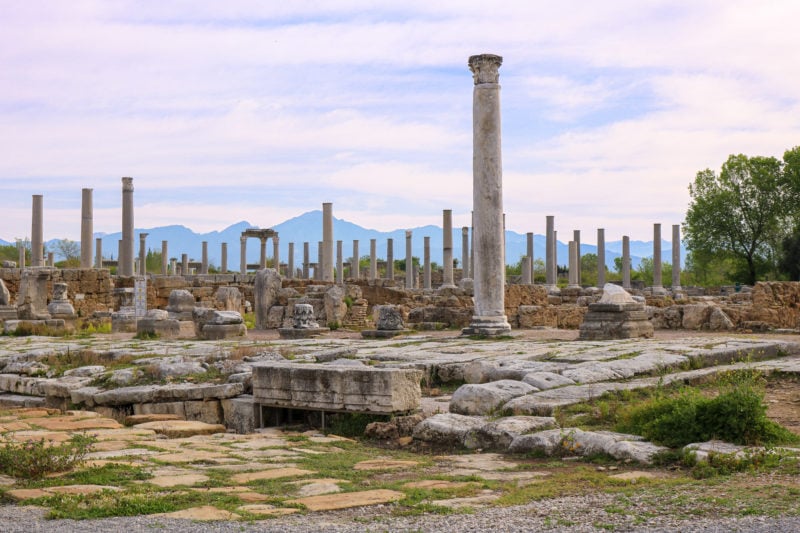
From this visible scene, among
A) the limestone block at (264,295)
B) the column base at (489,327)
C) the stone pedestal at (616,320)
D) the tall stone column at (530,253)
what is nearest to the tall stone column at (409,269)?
the tall stone column at (530,253)

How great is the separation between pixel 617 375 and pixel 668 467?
4269 mm

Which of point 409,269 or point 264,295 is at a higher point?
point 409,269

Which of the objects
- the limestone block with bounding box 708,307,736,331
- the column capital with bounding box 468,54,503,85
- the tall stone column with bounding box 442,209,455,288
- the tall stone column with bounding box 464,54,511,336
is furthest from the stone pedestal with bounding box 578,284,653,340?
the tall stone column with bounding box 442,209,455,288

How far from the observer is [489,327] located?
18.0 m

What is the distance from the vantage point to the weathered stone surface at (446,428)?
317 inches

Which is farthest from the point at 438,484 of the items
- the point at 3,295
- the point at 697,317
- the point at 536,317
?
the point at 3,295

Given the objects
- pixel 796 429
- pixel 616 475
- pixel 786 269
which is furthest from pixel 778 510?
pixel 786 269

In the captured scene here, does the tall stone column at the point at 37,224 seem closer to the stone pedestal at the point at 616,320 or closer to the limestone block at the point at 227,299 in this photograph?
the limestone block at the point at 227,299

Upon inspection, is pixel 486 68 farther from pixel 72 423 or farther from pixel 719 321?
pixel 72 423

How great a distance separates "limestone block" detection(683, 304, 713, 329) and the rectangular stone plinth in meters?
14.0

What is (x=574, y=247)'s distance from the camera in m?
50.3

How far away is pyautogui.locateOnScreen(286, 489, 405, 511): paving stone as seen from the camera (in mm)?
5371

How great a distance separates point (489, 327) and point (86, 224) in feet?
73.3

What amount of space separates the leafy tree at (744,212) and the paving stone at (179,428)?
50410mm
